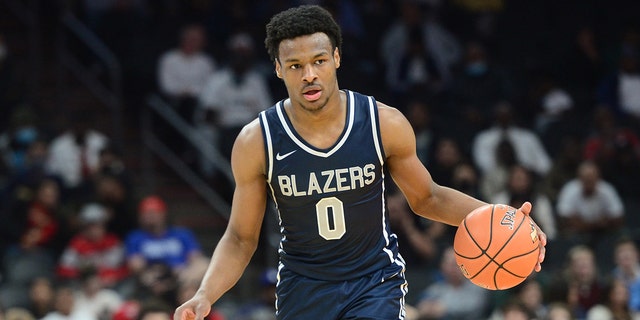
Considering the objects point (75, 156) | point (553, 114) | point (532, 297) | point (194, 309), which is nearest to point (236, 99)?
point (75, 156)

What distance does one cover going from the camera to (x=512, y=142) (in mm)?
13328

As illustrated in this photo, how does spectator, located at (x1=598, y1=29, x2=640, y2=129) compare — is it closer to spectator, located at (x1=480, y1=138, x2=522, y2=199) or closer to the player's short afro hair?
spectator, located at (x1=480, y1=138, x2=522, y2=199)

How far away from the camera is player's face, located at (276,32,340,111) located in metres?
5.62

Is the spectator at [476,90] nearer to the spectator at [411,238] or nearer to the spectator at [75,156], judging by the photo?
the spectator at [411,238]

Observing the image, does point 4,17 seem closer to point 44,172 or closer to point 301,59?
point 44,172

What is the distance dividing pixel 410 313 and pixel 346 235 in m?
4.98

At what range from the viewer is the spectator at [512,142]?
13414 millimetres

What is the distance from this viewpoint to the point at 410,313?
10586 millimetres

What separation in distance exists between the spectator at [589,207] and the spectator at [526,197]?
0.25 meters

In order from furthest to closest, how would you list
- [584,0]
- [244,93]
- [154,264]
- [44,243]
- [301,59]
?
[584,0] < [244,93] < [44,243] < [154,264] < [301,59]

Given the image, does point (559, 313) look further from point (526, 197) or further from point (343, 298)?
point (343, 298)

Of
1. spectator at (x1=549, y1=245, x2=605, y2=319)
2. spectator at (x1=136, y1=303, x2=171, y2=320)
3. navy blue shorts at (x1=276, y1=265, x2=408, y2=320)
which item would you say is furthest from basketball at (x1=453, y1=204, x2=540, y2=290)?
spectator at (x1=549, y1=245, x2=605, y2=319)

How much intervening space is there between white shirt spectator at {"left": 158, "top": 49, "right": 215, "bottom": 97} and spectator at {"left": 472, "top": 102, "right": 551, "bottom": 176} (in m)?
3.82

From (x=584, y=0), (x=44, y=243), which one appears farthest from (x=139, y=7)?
(x=584, y=0)
